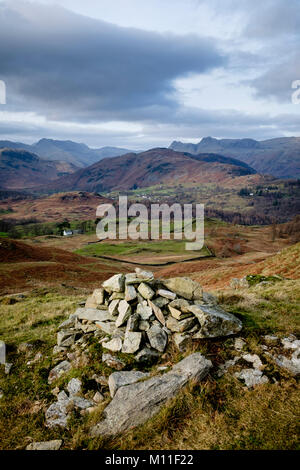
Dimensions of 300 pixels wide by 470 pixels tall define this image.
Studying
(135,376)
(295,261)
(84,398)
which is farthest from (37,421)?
(295,261)

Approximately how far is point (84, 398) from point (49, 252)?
77.7 meters

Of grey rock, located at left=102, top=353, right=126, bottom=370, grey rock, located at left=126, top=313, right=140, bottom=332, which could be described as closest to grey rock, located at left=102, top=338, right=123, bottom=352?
grey rock, located at left=102, top=353, right=126, bottom=370

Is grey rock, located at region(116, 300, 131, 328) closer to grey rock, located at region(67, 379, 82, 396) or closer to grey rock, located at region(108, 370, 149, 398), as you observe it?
grey rock, located at region(108, 370, 149, 398)

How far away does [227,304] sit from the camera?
1534cm

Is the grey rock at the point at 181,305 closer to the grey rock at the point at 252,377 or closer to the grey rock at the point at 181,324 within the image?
the grey rock at the point at 181,324

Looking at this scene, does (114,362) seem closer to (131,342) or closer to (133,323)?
(131,342)

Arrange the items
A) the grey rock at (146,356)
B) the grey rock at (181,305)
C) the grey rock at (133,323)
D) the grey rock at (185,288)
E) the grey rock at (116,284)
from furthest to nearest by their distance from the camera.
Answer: the grey rock at (116,284) → the grey rock at (185,288) → the grey rock at (181,305) → the grey rock at (133,323) → the grey rock at (146,356)

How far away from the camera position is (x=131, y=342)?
10672 millimetres

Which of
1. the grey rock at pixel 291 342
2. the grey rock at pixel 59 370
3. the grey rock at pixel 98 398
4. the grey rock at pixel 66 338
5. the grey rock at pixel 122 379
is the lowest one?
the grey rock at pixel 59 370

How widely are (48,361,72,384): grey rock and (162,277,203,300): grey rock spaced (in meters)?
5.81

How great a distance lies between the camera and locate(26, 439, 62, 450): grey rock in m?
7.18

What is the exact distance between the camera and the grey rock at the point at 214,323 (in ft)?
35.1

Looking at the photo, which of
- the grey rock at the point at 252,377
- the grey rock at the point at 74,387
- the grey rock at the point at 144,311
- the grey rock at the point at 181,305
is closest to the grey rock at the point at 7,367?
the grey rock at the point at 74,387

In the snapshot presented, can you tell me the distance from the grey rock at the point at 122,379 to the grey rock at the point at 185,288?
4474 millimetres
